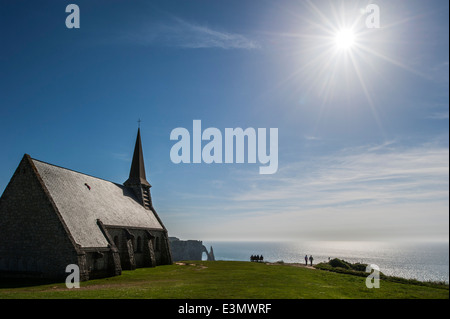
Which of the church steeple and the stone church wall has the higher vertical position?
the church steeple

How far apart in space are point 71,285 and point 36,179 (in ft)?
37.3

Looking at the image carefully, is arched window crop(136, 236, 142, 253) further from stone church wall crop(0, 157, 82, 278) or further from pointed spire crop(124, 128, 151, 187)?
stone church wall crop(0, 157, 82, 278)

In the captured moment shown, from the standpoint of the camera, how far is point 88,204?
32.8 meters

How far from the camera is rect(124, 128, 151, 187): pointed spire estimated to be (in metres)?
49.7


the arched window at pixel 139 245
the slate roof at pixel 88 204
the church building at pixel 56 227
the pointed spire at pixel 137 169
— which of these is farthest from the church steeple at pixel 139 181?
the church building at pixel 56 227

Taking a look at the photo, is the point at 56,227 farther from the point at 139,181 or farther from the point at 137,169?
the point at 137,169

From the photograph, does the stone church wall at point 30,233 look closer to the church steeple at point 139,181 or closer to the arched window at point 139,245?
the arched window at point 139,245

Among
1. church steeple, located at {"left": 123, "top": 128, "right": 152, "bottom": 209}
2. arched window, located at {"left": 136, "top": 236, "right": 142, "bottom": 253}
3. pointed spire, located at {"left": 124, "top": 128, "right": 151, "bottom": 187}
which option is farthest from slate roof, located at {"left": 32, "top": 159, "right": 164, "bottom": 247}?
pointed spire, located at {"left": 124, "top": 128, "right": 151, "bottom": 187}

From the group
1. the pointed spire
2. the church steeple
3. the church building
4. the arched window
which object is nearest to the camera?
the church building

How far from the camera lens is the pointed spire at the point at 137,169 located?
49719 millimetres

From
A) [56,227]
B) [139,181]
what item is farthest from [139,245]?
[56,227]

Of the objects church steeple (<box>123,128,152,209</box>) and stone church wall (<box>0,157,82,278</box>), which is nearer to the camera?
stone church wall (<box>0,157,82,278</box>)
